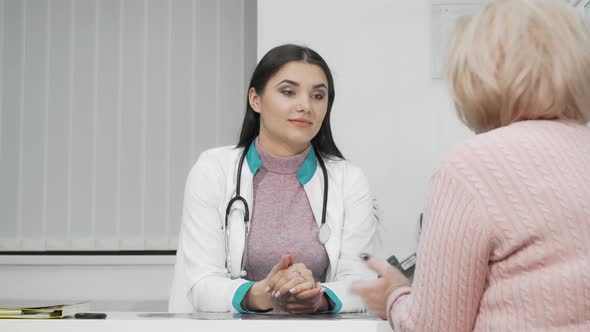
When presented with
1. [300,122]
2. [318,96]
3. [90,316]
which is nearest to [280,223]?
[300,122]

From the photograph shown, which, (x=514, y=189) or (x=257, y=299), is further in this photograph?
(x=257, y=299)

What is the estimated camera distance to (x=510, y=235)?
0.72 m

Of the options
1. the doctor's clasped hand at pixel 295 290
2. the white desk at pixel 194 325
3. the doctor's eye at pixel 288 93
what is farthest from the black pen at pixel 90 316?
the doctor's eye at pixel 288 93

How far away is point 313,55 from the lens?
184 centimetres

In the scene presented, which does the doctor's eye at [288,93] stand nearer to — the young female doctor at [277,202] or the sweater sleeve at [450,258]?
the young female doctor at [277,202]

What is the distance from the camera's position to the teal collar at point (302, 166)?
177cm

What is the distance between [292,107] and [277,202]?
0.28m

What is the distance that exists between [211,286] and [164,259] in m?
1.43

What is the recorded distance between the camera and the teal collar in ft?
5.80

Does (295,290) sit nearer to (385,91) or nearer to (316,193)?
(316,193)

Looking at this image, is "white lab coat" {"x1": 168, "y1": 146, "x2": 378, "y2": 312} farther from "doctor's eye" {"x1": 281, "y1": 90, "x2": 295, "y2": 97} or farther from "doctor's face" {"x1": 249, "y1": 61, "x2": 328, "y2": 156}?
"doctor's eye" {"x1": 281, "y1": 90, "x2": 295, "y2": 97}

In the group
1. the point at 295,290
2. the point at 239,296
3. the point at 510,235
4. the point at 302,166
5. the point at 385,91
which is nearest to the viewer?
the point at 510,235

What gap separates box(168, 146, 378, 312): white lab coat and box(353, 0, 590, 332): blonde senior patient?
78cm

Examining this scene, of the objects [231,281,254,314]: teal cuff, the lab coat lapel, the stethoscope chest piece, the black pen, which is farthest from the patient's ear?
the black pen
